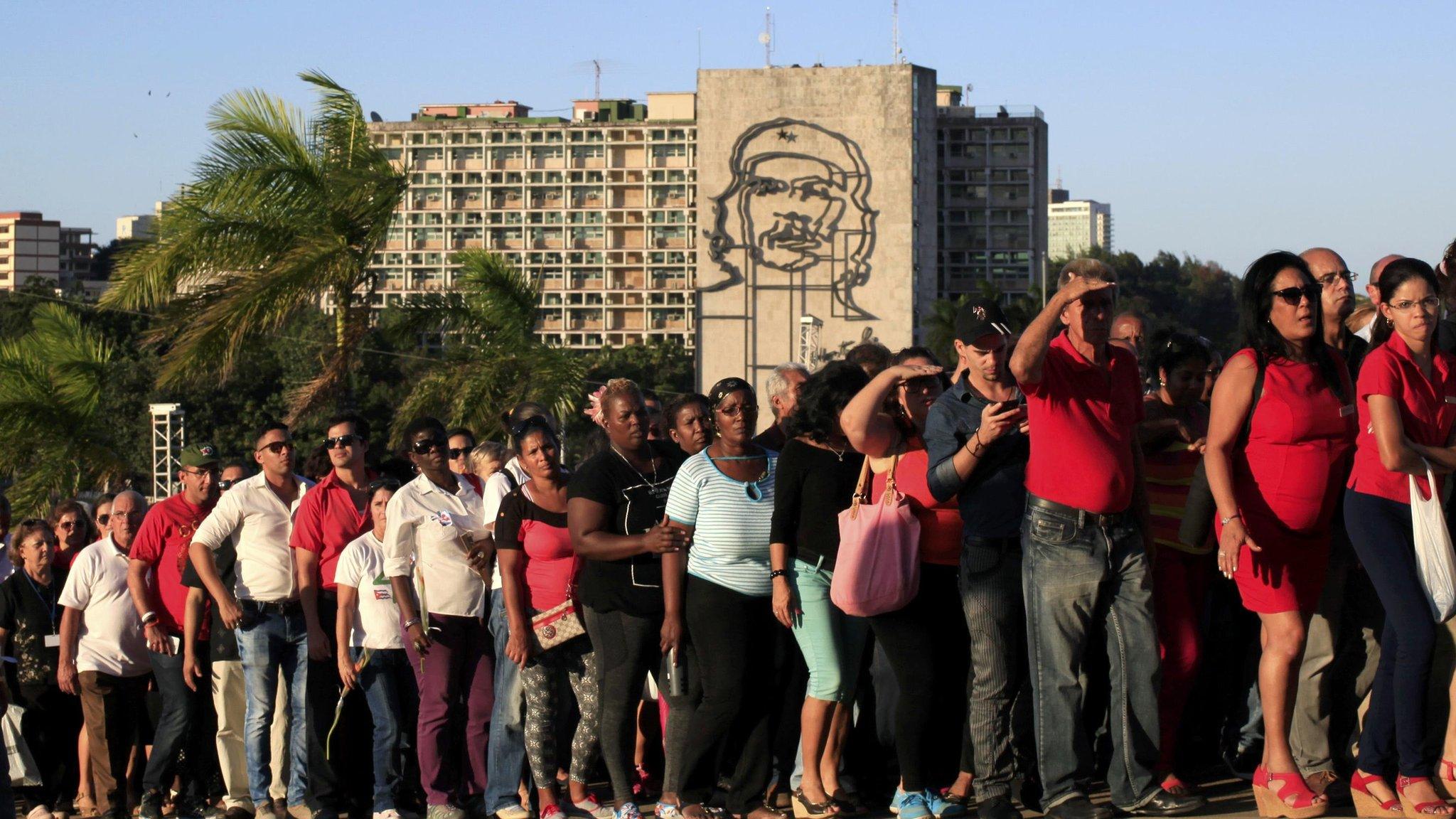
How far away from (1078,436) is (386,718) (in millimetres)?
3592

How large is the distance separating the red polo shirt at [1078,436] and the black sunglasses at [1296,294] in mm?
621

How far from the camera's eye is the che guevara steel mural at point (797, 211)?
249 feet

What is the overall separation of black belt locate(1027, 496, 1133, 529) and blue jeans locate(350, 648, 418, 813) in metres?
3.33

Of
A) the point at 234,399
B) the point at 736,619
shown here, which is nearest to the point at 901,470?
the point at 736,619

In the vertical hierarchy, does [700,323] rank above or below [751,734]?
above

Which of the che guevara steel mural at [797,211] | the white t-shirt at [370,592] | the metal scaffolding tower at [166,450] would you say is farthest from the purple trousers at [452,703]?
the che guevara steel mural at [797,211]

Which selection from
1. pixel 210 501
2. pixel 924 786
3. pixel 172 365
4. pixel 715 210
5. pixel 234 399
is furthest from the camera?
pixel 715 210

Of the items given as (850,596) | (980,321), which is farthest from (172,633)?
(980,321)

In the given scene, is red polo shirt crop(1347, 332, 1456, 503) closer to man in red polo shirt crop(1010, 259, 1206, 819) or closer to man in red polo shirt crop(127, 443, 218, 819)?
man in red polo shirt crop(1010, 259, 1206, 819)

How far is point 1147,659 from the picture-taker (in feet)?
19.1

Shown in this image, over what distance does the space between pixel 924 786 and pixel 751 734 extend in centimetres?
75

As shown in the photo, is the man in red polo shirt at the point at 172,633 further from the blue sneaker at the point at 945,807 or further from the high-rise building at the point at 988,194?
the high-rise building at the point at 988,194

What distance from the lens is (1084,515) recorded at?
575cm

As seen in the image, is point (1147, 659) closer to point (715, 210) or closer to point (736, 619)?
point (736, 619)
